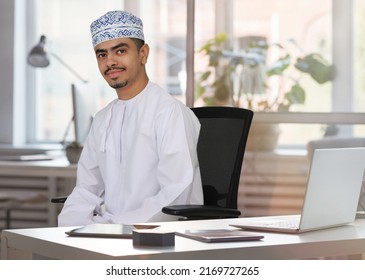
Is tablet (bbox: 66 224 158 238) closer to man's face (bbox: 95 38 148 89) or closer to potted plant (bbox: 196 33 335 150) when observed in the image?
man's face (bbox: 95 38 148 89)

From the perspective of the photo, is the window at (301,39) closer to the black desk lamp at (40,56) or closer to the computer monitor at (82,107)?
the computer monitor at (82,107)

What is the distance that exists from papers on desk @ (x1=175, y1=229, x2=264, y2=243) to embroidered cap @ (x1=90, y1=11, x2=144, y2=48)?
1309 millimetres

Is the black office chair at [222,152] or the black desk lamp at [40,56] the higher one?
the black desk lamp at [40,56]

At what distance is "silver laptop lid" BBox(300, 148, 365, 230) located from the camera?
2521mm

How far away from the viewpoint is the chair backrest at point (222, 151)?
3.67 metres

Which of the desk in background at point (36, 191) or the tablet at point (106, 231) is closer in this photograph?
the tablet at point (106, 231)

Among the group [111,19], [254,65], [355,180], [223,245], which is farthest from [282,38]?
[223,245]

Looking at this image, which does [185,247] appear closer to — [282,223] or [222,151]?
[282,223]

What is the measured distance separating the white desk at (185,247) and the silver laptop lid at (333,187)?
50 mm

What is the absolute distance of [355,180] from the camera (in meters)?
2.73

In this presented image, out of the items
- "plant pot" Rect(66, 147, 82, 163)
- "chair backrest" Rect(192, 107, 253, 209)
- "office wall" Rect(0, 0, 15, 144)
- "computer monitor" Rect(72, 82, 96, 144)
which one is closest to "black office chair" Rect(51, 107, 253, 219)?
"chair backrest" Rect(192, 107, 253, 209)

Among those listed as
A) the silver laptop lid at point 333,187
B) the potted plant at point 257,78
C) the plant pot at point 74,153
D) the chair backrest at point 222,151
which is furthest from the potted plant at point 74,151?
the silver laptop lid at point 333,187
